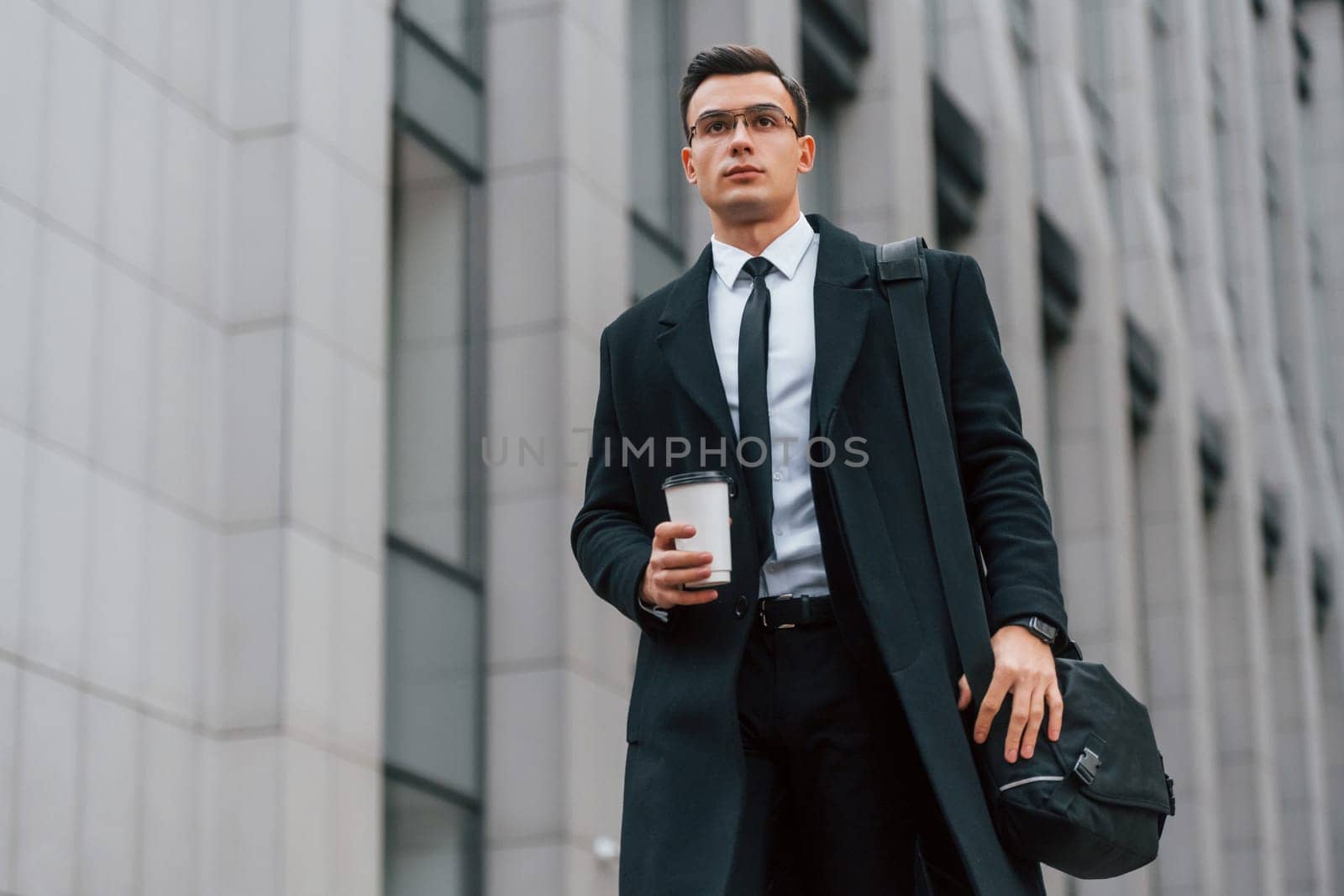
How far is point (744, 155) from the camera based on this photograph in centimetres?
471

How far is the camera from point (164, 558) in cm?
1138

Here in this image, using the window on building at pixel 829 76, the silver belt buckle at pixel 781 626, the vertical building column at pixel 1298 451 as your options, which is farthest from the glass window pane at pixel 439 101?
the vertical building column at pixel 1298 451

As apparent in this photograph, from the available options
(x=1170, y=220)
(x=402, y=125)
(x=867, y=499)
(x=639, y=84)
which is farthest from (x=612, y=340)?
(x=1170, y=220)

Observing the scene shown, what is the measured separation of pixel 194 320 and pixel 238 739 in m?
2.26

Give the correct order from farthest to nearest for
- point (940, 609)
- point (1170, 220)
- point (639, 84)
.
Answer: point (1170, 220) < point (639, 84) < point (940, 609)

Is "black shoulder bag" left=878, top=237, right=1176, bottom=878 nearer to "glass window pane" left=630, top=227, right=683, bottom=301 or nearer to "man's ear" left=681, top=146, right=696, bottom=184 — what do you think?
"man's ear" left=681, top=146, right=696, bottom=184

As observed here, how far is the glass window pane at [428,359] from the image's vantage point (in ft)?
47.3

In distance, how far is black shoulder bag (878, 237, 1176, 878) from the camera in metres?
4.21

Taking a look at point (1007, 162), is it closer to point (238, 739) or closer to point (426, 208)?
point (426, 208)

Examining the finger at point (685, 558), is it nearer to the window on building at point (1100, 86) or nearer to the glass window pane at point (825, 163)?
the glass window pane at point (825, 163)

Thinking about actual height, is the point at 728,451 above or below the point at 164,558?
below

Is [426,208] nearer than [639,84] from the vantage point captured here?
Yes

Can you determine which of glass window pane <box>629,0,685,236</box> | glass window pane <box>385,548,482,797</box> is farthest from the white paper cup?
glass window pane <box>629,0,685,236</box>

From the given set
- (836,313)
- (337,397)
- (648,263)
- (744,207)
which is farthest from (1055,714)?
(648,263)
